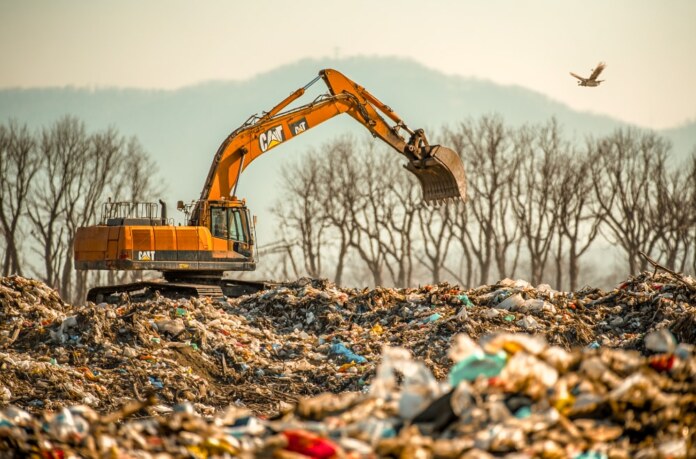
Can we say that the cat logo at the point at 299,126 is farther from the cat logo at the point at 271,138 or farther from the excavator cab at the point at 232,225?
the excavator cab at the point at 232,225

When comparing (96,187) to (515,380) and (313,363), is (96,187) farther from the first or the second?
(515,380)

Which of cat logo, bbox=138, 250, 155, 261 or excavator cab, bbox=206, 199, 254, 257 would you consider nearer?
cat logo, bbox=138, 250, 155, 261

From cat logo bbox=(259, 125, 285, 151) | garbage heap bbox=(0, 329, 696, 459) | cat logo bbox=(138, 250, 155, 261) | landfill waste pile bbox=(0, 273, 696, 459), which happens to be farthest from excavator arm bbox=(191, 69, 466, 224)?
garbage heap bbox=(0, 329, 696, 459)

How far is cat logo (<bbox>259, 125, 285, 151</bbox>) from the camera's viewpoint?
838 inches

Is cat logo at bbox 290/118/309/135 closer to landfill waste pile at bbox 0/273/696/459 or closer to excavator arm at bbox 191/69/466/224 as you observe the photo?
excavator arm at bbox 191/69/466/224

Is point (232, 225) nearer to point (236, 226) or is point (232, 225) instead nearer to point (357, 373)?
point (236, 226)

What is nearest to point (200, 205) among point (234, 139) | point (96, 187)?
point (234, 139)

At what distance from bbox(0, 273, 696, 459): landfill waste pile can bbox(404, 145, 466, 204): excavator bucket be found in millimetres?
2951

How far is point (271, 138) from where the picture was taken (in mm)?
21484

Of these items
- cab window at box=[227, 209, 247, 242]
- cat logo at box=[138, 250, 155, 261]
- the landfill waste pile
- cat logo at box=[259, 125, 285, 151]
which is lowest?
the landfill waste pile

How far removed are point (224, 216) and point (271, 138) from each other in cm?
222

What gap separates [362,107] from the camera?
2272 centimetres

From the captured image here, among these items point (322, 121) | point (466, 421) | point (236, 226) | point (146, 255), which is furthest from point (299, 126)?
point (466, 421)

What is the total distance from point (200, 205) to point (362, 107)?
16.0 ft
